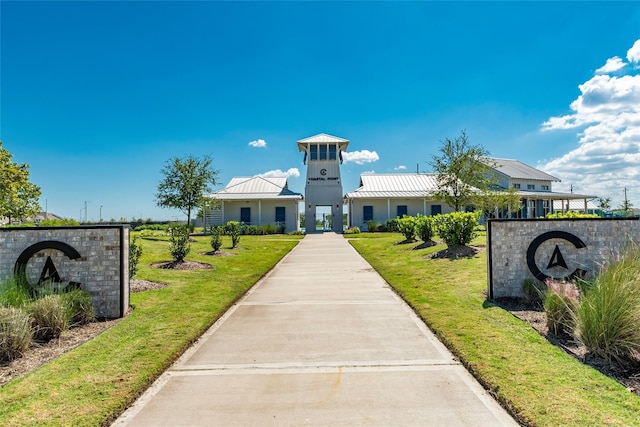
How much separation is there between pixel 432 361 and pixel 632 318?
2234mm

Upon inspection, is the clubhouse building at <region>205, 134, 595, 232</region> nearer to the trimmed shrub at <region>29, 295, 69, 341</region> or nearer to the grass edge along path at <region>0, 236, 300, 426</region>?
the grass edge along path at <region>0, 236, 300, 426</region>

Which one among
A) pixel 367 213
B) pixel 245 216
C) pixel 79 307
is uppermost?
pixel 367 213

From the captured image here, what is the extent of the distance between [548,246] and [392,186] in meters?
28.2

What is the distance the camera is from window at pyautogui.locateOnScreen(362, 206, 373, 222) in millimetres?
34219

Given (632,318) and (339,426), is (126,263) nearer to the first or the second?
(339,426)

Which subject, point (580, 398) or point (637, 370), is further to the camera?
point (637, 370)

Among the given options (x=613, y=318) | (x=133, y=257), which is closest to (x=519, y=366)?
(x=613, y=318)

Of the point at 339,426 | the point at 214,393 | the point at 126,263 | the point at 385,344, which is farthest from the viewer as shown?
the point at 126,263

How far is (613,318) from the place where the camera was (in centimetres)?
475

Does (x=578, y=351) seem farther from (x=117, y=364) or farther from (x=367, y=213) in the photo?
(x=367, y=213)

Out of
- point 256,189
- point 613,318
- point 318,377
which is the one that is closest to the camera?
point 318,377

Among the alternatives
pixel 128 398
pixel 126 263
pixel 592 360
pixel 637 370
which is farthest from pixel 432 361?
pixel 126 263

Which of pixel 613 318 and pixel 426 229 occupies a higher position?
pixel 426 229

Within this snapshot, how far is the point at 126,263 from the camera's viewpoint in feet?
24.0
